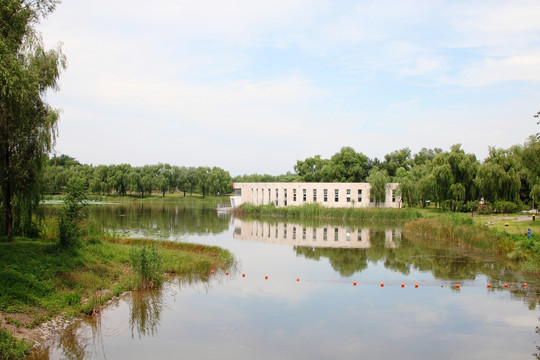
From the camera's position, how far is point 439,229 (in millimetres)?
30203

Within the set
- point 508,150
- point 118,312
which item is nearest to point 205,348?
point 118,312

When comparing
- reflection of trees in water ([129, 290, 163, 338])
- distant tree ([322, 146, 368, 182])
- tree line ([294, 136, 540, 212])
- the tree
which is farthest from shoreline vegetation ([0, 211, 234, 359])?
distant tree ([322, 146, 368, 182])

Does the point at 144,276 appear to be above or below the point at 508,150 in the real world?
below

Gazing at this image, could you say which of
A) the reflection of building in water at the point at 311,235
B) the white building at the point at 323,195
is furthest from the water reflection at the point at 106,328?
the white building at the point at 323,195

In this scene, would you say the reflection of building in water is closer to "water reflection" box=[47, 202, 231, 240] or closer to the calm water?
"water reflection" box=[47, 202, 231, 240]

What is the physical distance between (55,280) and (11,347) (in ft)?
14.4

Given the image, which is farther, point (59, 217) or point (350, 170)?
point (350, 170)

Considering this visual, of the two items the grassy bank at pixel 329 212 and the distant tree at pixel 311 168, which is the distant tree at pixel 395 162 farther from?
the grassy bank at pixel 329 212

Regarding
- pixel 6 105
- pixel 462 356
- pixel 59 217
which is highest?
pixel 6 105

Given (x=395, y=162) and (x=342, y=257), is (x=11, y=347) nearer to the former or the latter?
(x=342, y=257)

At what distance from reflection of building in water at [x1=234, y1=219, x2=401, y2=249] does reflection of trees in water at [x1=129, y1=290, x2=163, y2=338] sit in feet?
52.2

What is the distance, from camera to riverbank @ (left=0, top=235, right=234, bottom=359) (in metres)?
10.6

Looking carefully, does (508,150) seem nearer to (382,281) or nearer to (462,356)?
(382,281)

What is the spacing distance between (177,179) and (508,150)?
6525 cm
